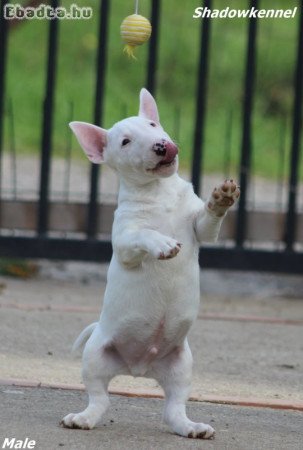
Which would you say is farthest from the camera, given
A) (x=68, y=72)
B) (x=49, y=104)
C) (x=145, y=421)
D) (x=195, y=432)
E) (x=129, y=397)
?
(x=68, y=72)

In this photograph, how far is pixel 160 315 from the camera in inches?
162

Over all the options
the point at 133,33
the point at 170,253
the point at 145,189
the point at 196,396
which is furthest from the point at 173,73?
the point at 170,253

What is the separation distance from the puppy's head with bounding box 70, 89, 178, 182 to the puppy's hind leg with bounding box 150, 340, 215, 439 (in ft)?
2.01

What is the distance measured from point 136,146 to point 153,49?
3286mm

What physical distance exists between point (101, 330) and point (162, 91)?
10.4 meters

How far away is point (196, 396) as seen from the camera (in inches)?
194

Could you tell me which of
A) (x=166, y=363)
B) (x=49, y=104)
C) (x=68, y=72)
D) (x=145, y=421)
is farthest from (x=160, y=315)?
(x=68, y=72)

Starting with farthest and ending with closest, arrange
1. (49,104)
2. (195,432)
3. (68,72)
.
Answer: (68,72)
(49,104)
(195,432)

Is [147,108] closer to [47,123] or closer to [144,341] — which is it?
[144,341]

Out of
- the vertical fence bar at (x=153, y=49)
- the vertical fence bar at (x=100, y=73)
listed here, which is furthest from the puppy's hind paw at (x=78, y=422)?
the vertical fence bar at (x=153, y=49)

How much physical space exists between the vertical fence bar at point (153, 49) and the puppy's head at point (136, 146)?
291cm

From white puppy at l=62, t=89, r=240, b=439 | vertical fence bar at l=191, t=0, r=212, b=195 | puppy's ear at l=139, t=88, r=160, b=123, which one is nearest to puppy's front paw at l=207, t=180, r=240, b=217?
white puppy at l=62, t=89, r=240, b=439

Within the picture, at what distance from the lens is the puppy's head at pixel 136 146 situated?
4.01 meters

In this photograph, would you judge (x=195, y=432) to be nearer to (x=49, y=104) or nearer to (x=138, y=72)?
(x=49, y=104)
